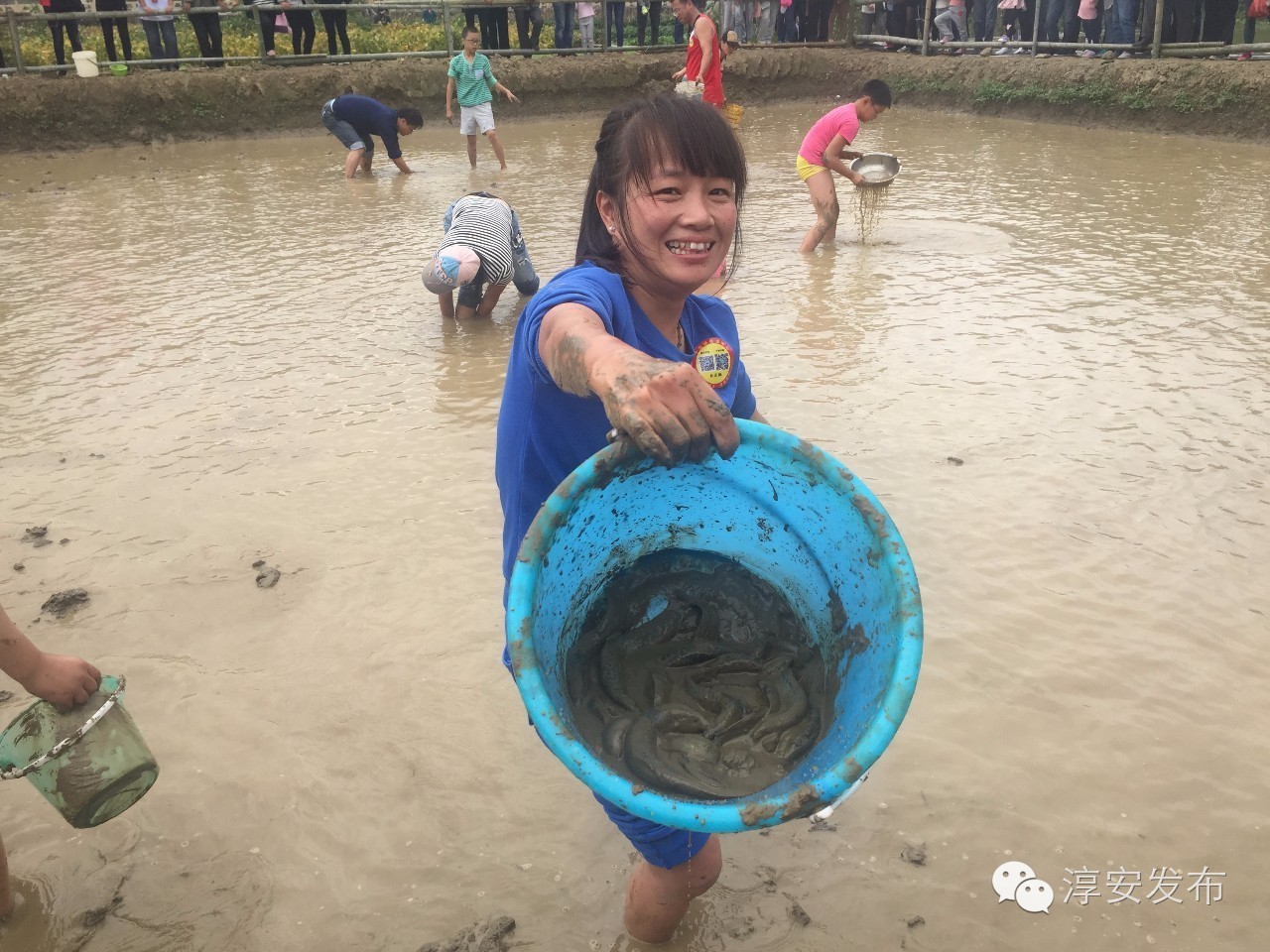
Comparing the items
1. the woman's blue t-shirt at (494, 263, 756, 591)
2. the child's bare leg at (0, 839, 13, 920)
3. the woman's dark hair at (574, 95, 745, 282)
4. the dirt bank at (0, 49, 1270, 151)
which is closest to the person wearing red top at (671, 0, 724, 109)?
the dirt bank at (0, 49, 1270, 151)

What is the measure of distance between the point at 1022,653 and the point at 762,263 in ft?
14.0

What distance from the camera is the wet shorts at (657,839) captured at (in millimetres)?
1698

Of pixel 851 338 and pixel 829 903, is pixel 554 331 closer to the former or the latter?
pixel 829 903

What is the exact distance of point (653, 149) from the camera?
5.13 feet

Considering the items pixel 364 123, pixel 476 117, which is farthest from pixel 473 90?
pixel 364 123

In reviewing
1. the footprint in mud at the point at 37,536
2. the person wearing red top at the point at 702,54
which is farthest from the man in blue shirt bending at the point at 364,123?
the footprint in mud at the point at 37,536

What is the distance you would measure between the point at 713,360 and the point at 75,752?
1.44m

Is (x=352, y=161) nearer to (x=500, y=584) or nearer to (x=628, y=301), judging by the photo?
(x=500, y=584)

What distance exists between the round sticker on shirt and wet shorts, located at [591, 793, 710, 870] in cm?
76

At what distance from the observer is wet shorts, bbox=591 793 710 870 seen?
5.57 feet

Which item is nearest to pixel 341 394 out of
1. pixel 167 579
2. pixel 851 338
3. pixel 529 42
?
pixel 167 579

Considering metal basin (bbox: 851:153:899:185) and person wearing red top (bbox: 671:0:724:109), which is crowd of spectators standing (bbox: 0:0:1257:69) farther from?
metal basin (bbox: 851:153:899:185)

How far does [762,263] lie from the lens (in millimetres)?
6562

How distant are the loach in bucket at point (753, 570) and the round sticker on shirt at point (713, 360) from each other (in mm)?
214
